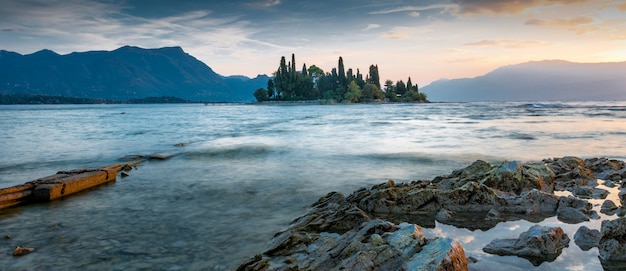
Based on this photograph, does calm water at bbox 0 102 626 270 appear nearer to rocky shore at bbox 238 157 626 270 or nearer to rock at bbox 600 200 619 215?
rocky shore at bbox 238 157 626 270

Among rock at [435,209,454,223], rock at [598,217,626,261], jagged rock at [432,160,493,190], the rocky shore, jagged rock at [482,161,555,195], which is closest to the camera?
the rocky shore

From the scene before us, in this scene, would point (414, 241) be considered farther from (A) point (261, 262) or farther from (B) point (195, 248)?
(B) point (195, 248)

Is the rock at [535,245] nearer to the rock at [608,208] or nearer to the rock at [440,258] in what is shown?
the rock at [440,258]

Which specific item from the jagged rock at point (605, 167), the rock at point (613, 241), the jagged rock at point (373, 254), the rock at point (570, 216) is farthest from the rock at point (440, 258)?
the jagged rock at point (605, 167)

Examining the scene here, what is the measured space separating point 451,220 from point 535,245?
7.79 ft

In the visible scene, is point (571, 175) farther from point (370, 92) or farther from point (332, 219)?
point (370, 92)

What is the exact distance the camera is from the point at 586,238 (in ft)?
23.0

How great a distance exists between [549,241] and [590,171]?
29.4ft

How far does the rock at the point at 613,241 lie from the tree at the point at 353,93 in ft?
576

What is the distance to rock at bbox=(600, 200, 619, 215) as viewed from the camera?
890cm

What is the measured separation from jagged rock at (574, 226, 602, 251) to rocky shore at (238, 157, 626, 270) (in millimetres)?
16

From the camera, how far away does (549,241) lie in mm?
6633

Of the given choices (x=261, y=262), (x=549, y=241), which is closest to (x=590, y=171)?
(x=549, y=241)

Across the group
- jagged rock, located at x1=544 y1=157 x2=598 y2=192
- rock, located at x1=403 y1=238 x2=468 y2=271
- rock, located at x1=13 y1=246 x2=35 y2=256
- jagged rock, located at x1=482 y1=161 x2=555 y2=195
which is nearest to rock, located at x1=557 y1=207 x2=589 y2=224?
jagged rock, located at x1=482 y1=161 x2=555 y2=195
